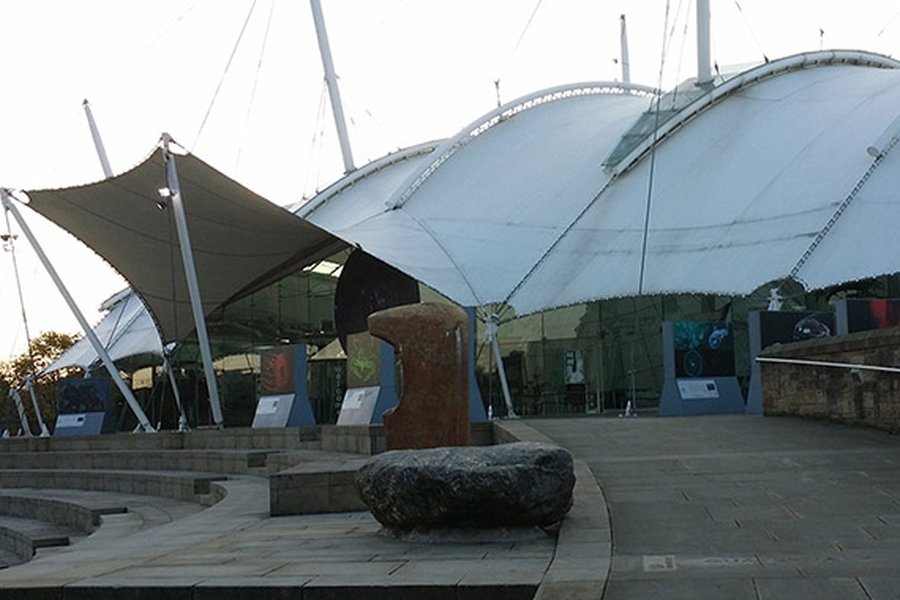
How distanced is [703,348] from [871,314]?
475 centimetres

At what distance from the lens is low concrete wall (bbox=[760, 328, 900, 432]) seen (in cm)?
1328

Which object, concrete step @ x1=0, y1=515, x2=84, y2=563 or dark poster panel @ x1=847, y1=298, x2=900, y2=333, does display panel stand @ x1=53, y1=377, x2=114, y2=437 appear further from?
dark poster panel @ x1=847, y1=298, x2=900, y2=333

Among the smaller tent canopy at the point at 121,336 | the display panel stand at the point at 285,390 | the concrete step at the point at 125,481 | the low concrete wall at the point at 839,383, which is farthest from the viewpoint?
the smaller tent canopy at the point at 121,336

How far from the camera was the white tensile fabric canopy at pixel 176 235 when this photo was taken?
30.8 meters

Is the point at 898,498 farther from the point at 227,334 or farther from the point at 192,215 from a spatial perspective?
the point at 227,334

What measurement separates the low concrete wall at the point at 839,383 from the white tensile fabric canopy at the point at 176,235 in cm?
1695

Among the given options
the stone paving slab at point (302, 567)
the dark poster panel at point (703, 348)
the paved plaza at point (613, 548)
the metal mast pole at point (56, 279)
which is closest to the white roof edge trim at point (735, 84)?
the dark poster panel at point (703, 348)

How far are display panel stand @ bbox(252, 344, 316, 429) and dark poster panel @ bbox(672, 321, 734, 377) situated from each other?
7307 mm

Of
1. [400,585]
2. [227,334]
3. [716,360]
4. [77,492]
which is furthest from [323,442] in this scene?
[227,334]

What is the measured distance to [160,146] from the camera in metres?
27.2

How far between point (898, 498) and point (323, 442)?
424 inches

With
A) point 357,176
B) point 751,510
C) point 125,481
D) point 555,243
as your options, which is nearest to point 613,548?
point 751,510

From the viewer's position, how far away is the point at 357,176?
147ft

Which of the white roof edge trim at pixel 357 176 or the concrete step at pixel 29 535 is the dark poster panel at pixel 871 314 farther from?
the white roof edge trim at pixel 357 176
